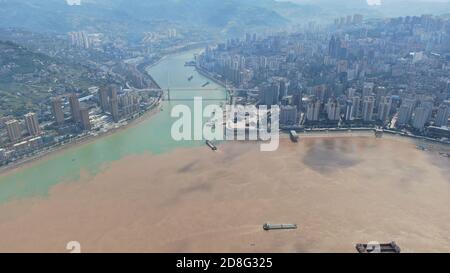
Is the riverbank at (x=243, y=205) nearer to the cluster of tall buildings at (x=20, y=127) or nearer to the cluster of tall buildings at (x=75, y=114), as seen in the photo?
the cluster of tall buildings at (x=75, y=114)

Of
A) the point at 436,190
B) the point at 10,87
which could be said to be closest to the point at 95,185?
the point at 436,190

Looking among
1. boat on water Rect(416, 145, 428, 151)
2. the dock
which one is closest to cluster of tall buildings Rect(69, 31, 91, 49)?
boat on water Rect(416, 145, 428, 151)

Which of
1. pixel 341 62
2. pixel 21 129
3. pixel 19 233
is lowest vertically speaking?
pixel 19 233

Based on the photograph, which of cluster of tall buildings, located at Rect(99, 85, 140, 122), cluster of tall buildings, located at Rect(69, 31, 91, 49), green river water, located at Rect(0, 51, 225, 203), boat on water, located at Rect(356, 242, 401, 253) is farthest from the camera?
cluster of tall buildings, located at Rect(69, 31, 91, 49)

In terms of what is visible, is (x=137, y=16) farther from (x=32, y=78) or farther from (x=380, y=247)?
(x=380, y=247)

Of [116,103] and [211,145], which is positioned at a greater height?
[116,103]

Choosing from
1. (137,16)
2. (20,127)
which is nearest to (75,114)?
(20,127)

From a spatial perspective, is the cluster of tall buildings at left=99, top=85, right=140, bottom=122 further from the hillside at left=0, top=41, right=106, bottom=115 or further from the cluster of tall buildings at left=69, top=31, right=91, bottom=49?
the cluster of tall buildings at left=69, top=31, right=91, bottom=49

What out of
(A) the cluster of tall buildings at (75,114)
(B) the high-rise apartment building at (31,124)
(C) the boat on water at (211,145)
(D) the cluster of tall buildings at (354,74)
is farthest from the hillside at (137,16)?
(C) the boat on water at (211,145)

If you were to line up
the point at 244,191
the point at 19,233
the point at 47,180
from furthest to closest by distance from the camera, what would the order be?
the point at 47,180
the point at 244,191
the point at 19,233

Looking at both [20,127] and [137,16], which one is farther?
[137,16]

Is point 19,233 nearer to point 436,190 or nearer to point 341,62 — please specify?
point 436,190
